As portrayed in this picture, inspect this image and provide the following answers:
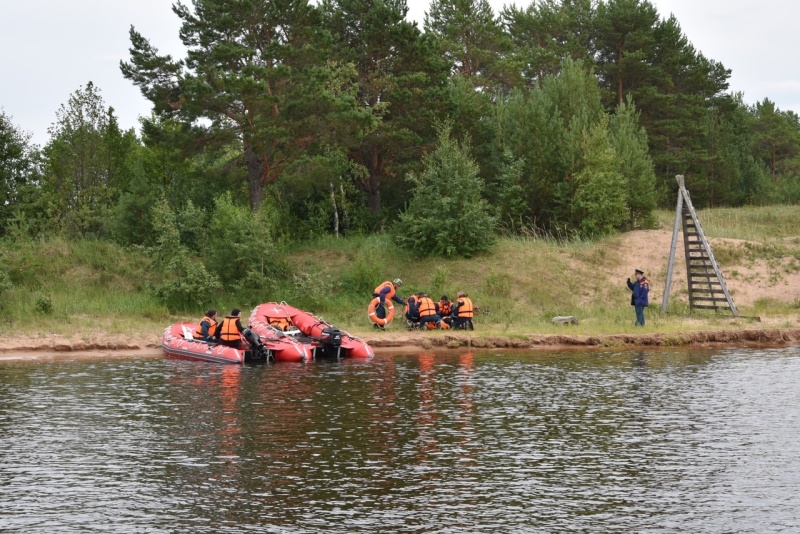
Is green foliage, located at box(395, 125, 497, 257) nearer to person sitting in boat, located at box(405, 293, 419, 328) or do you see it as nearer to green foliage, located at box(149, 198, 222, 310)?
person sitting in boat, located at box(405, 293, 419, 328)

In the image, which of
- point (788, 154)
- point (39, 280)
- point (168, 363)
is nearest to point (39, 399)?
point (168, 363)

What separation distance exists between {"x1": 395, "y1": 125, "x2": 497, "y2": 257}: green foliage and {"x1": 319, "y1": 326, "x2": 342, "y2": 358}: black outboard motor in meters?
12.2

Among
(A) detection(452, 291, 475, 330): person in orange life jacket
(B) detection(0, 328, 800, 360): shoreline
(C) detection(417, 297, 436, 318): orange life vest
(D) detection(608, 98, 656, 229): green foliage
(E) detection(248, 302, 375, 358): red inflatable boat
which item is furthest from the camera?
(D) detection(608, 98, 656, 229): green foliage

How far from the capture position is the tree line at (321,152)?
37.4 m

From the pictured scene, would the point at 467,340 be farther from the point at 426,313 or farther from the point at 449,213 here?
the point at 449,213

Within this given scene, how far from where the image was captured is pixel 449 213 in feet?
129

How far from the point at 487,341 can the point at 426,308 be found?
9.80ft

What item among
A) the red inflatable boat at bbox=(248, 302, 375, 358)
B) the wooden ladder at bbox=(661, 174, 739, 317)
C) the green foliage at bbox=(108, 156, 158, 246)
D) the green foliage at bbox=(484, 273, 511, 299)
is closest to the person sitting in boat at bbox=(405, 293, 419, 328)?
the red inflatable boat at bbox=(248, 302, 375, 358)

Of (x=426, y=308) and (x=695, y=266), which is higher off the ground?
(x=695, y=266)

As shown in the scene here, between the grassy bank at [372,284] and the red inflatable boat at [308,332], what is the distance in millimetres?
3414

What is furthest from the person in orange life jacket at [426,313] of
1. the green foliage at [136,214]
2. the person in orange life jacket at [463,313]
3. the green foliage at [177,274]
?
the green foliage at [136,214]

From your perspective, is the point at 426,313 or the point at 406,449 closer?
the point at 406,449

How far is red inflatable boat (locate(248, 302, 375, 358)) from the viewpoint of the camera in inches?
1085

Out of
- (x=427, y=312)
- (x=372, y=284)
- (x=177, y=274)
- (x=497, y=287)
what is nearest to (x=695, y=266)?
(x=497, y=287)
